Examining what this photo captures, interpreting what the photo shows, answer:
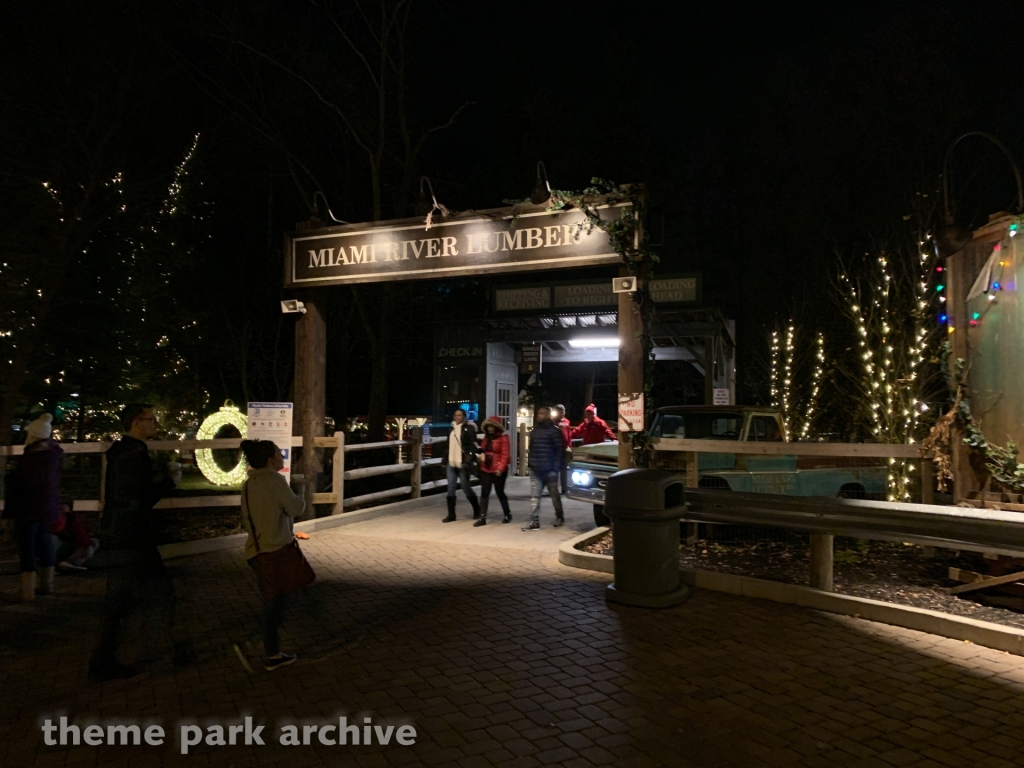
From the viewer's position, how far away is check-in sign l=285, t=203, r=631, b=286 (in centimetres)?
875

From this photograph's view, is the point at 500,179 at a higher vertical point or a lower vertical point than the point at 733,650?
higher

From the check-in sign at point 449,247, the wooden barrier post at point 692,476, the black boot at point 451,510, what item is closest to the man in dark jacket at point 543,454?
the black boot at point 451,510

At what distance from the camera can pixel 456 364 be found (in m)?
18.7

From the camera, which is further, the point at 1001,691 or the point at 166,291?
the point at 166,291

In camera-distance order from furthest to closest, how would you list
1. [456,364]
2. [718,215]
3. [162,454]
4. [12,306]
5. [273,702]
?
[718,215]
[456,364]
[162,454]
[12,306]
[273,702]

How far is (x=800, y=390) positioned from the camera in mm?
19500

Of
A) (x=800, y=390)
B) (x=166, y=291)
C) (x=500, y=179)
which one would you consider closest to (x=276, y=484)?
(x=166, y=291)

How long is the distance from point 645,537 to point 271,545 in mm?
3146

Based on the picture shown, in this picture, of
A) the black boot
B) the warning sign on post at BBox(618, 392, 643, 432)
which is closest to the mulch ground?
the warning sign on post at BBox(618, 392, 643, 432)

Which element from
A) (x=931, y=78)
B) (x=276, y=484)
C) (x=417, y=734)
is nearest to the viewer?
(x=417, y=734)

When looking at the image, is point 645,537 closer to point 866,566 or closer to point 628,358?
point 628,358

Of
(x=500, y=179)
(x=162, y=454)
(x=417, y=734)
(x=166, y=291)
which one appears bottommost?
(x=417, y=734)

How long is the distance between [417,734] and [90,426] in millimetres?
11741

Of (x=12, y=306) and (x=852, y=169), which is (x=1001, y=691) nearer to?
(x=12, y=306)
